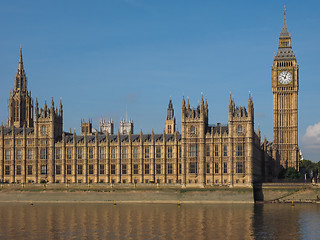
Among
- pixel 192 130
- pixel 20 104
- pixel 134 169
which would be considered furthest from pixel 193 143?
pixel 20 104

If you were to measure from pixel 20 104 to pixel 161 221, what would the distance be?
105689 mm

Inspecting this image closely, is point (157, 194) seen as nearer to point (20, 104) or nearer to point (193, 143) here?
point (193, 143)

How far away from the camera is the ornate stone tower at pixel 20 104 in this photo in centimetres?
19238

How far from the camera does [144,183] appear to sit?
145 m

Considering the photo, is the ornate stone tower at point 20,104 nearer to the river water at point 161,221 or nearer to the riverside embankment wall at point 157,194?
the riverside embankment wall at point 157,194

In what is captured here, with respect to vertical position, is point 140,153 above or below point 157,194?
above

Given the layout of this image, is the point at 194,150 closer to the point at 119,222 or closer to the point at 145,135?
the point at 145,135

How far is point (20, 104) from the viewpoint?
632 feet

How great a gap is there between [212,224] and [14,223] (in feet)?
107

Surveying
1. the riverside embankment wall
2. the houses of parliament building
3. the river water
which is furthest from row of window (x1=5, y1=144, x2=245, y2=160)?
the river water

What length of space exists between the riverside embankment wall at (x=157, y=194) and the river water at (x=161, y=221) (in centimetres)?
555

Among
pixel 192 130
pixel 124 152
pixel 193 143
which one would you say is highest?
pixel 192 130

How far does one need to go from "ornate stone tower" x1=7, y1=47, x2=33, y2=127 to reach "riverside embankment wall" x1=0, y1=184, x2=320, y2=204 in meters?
46.8

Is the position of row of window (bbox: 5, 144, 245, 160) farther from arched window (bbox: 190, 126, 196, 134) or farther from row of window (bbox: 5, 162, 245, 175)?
arched window (bbox: 190, 126, 196, 134)
